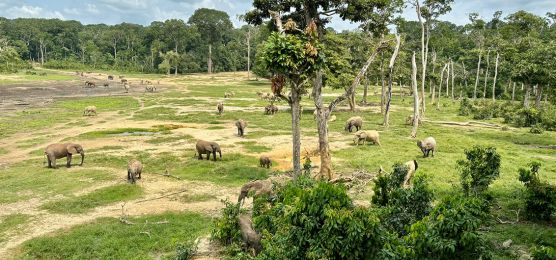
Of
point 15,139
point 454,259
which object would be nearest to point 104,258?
point 454,259

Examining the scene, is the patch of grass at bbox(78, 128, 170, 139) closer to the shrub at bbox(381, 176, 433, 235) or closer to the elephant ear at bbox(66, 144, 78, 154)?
the elephant ear at bbox(66, 144, 78, 154)

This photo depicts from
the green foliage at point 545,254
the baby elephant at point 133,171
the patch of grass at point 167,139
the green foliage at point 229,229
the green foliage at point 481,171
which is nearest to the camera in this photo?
the green foliage at point 545,254

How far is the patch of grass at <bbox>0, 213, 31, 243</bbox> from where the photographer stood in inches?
582

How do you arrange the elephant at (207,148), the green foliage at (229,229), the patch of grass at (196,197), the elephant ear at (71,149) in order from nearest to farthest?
the green foliage at (229,229) → the patch of grass at (196,197) → the elephant ear at (71,149) → the elephant at (207,148)

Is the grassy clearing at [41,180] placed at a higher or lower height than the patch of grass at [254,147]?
lower

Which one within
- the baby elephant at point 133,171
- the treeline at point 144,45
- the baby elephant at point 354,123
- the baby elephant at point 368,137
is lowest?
the baby elephant at point 133,171

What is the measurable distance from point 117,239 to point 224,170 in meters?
8.50

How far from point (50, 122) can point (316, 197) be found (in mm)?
36494

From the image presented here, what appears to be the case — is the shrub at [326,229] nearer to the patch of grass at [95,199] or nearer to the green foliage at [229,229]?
the green foliage at [229,229]

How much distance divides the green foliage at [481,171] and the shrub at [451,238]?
701 centimetres

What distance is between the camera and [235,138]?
3081cm

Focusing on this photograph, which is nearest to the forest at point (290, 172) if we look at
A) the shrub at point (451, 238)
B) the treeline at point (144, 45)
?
the shrub at point (451, 238)

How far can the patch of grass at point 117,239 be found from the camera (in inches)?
511

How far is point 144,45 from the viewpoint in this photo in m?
138
